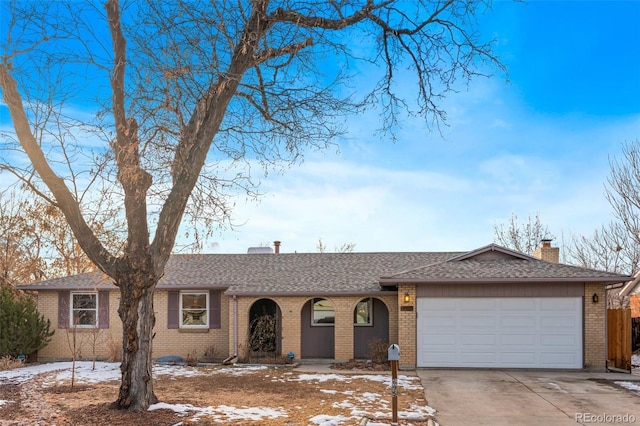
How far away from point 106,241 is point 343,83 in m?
5.54

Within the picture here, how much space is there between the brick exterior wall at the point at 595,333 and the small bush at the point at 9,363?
17017 millimetres

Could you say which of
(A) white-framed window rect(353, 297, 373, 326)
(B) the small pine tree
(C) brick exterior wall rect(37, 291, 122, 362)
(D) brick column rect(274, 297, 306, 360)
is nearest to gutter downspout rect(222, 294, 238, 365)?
(D) brick column rect(274, 297, 306, 360)

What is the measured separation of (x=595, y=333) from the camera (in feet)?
49.8

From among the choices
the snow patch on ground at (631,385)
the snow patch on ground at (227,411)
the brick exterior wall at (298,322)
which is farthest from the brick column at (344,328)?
the snow patch on ground at (631,385)

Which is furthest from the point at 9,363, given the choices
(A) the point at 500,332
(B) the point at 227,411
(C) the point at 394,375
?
(A) the point at 500,332

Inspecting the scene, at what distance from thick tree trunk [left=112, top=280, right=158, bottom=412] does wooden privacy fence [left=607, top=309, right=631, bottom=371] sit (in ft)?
42.3

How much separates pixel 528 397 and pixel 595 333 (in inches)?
215

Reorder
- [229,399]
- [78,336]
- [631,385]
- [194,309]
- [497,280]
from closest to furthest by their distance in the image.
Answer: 1. [229,399]
2. [631,385]
3. [497,280]
4. [194,309]
5. [78,336]

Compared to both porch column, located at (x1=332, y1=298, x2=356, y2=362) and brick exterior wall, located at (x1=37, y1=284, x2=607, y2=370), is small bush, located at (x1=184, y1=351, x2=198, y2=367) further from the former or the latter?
porch column, located at (x1=332, y1=298, x2=356, y2=362)

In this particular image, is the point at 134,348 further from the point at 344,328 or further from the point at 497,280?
the point at 497,280

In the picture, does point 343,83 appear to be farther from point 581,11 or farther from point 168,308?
point 168,308

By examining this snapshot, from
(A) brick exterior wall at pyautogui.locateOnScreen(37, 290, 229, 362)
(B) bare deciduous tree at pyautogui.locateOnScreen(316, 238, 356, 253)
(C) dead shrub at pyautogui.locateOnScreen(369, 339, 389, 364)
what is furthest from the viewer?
(B) bare deciduous tree at pyautogui.locateOnScreen(316, 238, 356, 253)

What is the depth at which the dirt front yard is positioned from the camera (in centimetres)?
902

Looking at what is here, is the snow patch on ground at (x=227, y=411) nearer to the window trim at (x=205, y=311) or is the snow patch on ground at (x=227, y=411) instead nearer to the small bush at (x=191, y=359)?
the small bush at (x=191, y=359)
